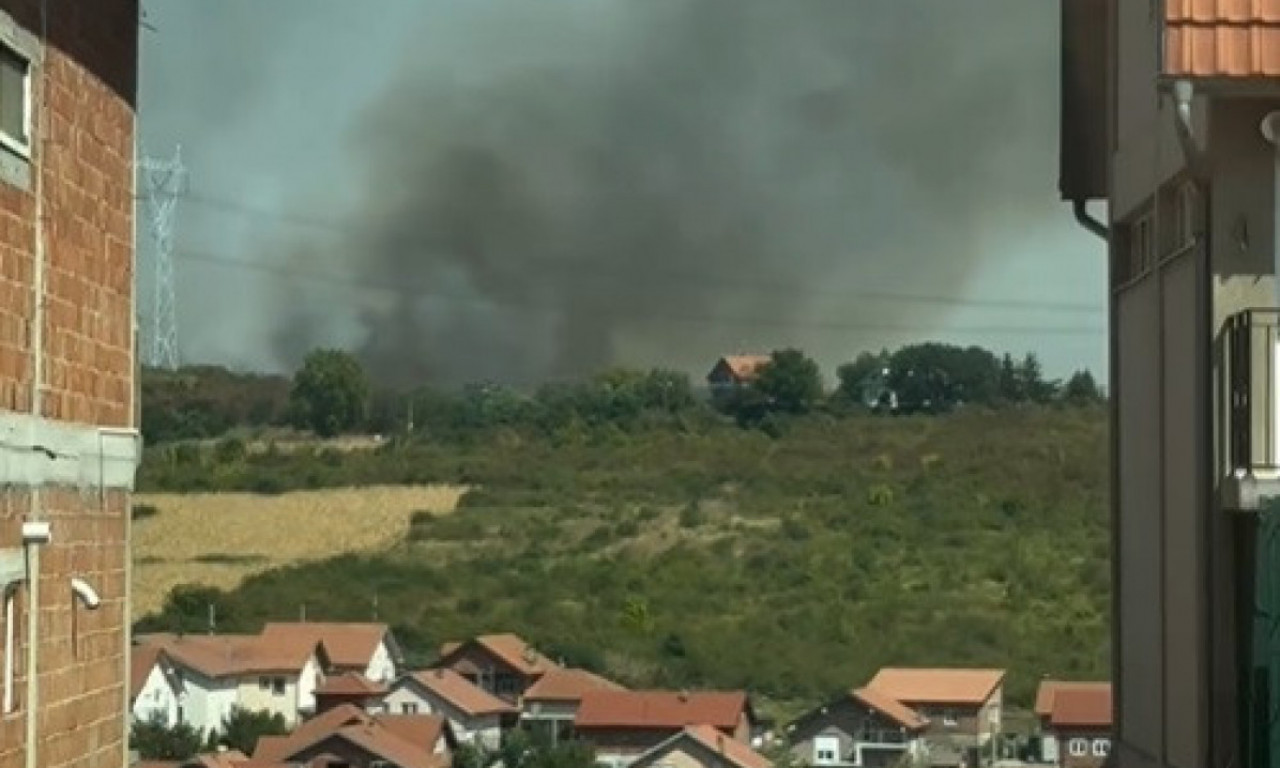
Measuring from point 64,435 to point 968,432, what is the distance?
87155 millimetres

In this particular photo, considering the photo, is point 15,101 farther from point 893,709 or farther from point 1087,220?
point 893,709

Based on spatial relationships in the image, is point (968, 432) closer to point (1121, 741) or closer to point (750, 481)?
point (750, 481)

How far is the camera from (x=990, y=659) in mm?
67688

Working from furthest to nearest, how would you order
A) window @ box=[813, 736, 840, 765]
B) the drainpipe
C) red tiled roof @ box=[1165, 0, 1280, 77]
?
window @ box=[813, 736, 840, 765] < the drainpipe < red tiled roof @ box=[1165, 0, 1280, 77]

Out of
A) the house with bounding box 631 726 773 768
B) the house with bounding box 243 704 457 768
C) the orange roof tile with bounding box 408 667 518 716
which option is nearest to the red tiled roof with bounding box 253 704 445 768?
the house with bounding box 243 704 457 768

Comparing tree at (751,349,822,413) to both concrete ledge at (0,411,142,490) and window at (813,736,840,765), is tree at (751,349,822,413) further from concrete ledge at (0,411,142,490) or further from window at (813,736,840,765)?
concrete ledge at (0,411,142,490)

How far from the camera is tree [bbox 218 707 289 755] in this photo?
56.4m

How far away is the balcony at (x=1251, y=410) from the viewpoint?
1081 cm

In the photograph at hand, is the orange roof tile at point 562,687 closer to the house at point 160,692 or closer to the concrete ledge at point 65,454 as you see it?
the house at point 160,692

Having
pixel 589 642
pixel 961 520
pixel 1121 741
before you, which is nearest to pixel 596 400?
pixel 961 520

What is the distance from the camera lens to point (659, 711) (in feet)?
178

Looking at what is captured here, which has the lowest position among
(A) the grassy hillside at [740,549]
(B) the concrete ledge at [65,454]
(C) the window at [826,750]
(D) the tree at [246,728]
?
(C) the window at [826,750]

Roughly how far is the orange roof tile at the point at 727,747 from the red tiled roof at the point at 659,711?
96 cm

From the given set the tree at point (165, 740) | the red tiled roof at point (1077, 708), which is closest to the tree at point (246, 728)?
the tree at point (165, 740)
